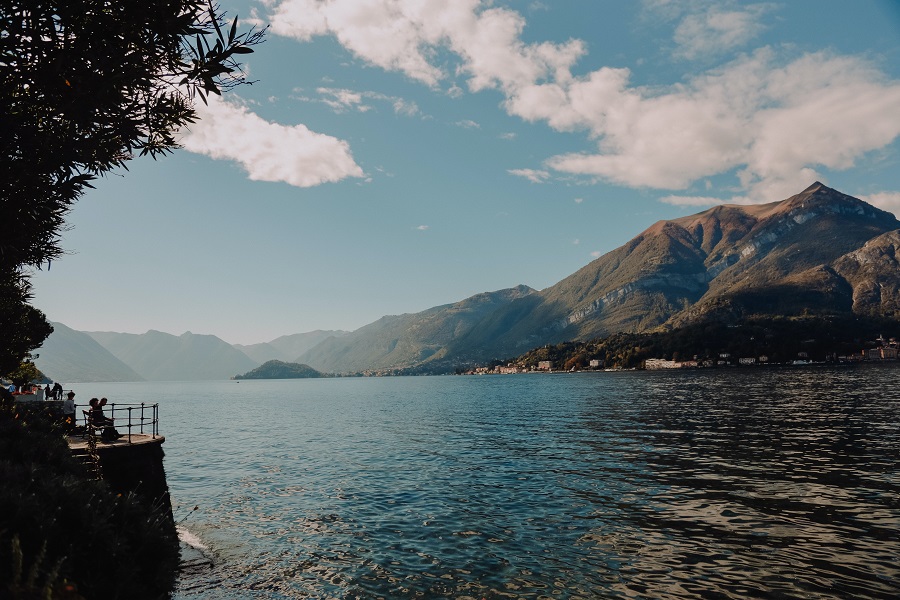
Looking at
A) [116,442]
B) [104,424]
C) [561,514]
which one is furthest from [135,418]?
[561,514]

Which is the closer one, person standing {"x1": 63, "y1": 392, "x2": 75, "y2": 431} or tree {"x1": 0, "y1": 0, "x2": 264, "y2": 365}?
tree {"x1": 0, "y1": 0, "x2": 264, "y2": 365}

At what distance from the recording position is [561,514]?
880 inches

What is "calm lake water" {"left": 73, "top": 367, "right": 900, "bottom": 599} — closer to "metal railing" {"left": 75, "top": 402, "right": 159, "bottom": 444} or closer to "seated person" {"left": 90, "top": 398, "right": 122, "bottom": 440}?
"metal railing" {"left": 75, "top": 402, "right": 159, "bottom": 444}

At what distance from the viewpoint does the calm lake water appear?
15633 millimetres

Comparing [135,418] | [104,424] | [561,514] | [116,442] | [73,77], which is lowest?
[561,514]

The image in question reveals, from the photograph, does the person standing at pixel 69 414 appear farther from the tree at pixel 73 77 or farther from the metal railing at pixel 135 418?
the tree at pixel 73 77

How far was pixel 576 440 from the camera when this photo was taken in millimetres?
44688

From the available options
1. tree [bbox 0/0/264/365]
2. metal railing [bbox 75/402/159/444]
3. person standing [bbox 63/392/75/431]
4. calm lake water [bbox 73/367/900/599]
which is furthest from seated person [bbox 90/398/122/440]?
tree [bbox 0/0/264/365]

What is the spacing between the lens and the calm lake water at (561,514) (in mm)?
15633

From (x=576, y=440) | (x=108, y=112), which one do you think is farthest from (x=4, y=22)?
(x=576, y=440)

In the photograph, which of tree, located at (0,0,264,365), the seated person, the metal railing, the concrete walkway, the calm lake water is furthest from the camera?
the metal railing

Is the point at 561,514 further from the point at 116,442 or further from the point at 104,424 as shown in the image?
the point at 104,424

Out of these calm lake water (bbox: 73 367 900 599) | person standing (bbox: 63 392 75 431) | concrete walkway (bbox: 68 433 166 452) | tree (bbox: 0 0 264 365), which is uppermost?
tree (bbox: 0 0 264 365)

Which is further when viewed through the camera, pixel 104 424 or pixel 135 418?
pixel 135 418
